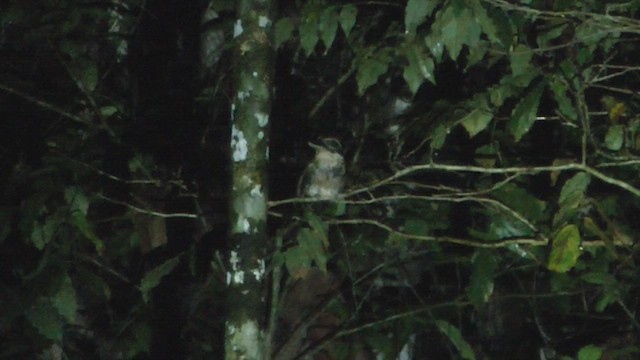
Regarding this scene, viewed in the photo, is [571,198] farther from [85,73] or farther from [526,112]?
[85,73]

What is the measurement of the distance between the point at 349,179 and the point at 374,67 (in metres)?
1.39

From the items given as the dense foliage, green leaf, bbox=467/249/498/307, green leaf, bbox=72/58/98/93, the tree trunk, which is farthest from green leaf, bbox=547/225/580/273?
green leaf, bbox=72/58/98/93

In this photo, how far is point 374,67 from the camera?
299 centimetres

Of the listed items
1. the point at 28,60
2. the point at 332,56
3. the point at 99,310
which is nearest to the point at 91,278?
the point at 28,60

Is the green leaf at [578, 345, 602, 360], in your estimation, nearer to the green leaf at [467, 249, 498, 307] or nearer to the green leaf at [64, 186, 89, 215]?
the green leaf at [467, 249, 498, 307]

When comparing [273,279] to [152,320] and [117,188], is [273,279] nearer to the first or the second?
[152,320]

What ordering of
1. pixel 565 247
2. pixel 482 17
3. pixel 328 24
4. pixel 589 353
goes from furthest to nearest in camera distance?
pixel 589 353
pixel 328 24
pixel 565 247
pixel 482 17

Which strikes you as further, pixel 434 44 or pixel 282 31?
pixel 282 31

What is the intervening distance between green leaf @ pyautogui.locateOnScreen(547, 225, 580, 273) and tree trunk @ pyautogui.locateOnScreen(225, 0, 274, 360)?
3.09 feet

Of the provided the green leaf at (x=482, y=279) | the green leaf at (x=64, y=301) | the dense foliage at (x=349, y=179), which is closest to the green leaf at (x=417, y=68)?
the dense foliage at (x=349, y=179)

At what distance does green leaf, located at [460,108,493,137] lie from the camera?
2.89 metres

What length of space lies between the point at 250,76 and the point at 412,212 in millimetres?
1032

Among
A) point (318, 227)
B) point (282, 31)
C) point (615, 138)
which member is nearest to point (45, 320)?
point (318, 227)

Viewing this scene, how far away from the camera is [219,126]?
13.9 feet
